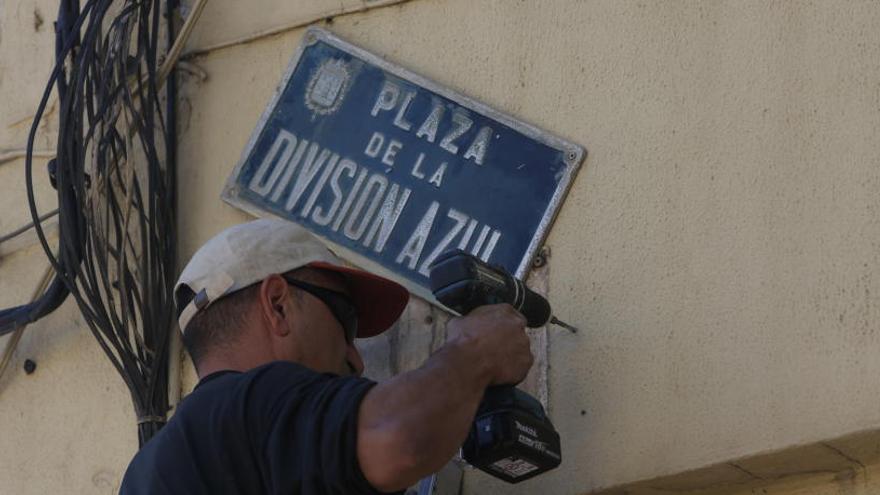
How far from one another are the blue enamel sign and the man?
0.32 m

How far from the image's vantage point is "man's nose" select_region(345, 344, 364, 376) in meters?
3.49

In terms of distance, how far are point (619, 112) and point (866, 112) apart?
55 cm

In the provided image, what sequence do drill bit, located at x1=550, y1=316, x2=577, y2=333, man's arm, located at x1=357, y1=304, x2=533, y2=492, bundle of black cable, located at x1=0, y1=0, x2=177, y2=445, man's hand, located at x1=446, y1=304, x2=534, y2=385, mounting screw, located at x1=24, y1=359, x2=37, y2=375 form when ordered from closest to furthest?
man's arm, located at x1=357, y1=304, x2=533, y2=492
man's hand, located at x1=446, y1=304, x2=534, y2=385
drill bit, located at x1=550, y1=316, x2=577, y2=333
bundle of black cable, located at x1=0, y1=0, x2=177, y2=445
mounting screw, located at x1=24, y1=359, x2=37, y2=375

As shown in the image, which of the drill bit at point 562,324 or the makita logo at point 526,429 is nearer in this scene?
the makita logo at point 526,429

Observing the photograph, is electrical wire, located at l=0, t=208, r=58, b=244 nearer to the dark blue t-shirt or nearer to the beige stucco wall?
the beige stucco wall

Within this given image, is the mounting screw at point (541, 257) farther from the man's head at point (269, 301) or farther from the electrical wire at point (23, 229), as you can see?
the electrical wire at point (23, 229)

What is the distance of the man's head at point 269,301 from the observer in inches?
131

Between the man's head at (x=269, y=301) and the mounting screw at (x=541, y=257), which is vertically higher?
the mounting screw at (x=541, y=257)

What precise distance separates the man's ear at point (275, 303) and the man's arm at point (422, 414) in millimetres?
451

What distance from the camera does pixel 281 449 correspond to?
2.80 m

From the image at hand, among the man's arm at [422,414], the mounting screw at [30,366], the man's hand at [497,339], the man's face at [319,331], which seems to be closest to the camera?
the man's arm at [422,414]

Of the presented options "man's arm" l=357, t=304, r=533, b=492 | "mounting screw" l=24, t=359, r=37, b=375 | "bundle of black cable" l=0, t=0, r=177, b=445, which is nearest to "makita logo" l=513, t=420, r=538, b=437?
"man's arm" l=357, t=304, r=533, b=492

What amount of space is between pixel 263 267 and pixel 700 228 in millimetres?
924

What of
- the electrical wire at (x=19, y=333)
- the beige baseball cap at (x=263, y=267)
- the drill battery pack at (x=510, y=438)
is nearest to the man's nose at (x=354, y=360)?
the beige baseball cap at (x=263, y=267)
